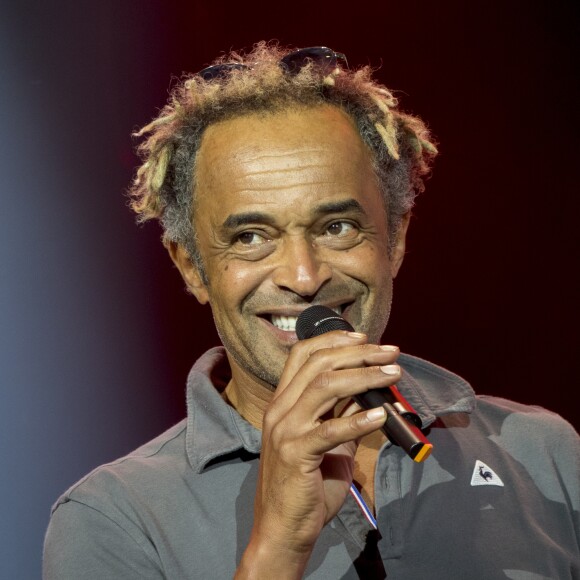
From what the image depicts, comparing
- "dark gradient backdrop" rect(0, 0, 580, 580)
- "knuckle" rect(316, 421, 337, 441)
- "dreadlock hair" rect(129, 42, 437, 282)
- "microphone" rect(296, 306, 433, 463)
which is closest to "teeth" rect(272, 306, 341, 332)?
"dreadlock hair" rect(129, 42, 437, 282)

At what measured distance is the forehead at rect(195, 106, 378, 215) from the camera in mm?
1838

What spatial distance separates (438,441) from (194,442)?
545mm

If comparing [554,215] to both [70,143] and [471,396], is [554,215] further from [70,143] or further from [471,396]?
[70,143]

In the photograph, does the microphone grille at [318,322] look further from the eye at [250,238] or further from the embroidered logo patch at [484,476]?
the embroidered logo patch at [484,476]

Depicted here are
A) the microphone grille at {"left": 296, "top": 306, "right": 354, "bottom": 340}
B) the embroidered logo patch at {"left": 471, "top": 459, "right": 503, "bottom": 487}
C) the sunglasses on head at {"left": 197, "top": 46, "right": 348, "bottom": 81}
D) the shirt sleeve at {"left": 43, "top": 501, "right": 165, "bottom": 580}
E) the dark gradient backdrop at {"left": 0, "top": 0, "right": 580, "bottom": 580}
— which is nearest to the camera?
the microphone grille at {"left": 296, "top": 306, "right": 354, "bottom": 340}

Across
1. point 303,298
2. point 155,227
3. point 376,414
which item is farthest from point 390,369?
point 155,227

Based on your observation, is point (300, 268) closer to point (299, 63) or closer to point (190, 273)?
point (190, 273)

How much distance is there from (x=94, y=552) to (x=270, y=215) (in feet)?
2.43

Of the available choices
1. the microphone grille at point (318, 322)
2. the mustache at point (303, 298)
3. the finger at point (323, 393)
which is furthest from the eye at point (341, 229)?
the finger at point (323, 393)

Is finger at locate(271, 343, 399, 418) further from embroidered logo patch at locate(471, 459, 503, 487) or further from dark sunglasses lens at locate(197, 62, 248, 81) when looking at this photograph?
dark sunglasses lens at locate(197, 62, 248, 81)

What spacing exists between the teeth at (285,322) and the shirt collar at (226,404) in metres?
0.24

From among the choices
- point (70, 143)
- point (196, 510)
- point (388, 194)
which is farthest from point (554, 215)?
point (196, 510)

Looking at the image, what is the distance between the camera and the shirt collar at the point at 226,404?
186 cm

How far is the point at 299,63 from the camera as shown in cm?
205
